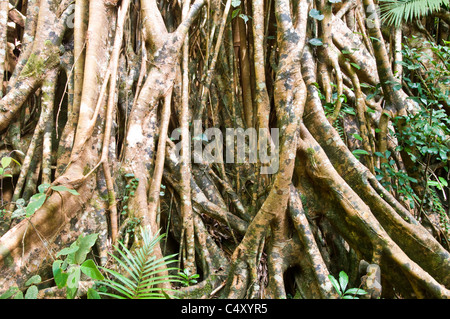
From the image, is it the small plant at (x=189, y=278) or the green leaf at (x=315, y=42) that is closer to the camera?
the small plant at (x=189, y=278)

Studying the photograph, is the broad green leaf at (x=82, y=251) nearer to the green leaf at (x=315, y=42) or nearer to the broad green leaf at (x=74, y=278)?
the broad green leaf at (x=74, y=278)

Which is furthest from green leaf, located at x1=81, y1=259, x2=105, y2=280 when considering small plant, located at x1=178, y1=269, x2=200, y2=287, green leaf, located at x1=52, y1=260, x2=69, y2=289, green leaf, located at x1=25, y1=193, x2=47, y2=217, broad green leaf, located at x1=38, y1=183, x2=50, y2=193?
small plant, located at x1=178, y1=269, x2=200, y2=287

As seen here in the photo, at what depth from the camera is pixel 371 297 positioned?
4.66ft

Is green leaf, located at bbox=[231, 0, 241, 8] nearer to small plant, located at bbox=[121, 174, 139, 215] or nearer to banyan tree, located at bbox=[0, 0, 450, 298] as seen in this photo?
banyan tree, located at bbox=[0, 0, 450, 298]

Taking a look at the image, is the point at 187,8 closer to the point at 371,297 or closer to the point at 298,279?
the point at 298,279

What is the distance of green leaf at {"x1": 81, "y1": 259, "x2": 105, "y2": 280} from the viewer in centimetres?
116

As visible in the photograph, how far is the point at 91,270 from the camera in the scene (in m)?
1.17

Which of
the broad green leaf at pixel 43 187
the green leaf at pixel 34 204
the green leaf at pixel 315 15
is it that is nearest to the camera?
the green leaf at pixel 34 204

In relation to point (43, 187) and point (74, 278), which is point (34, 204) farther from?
point (74, 278)

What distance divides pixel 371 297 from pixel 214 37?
88.0 inches

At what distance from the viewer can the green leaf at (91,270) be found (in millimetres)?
1155

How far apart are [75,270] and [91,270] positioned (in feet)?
0.24

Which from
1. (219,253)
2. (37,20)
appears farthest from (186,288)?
(37,20)

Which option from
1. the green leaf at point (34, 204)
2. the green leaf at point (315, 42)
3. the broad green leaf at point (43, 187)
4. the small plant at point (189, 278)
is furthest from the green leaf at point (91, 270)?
the green leaf at point (315, 42)
